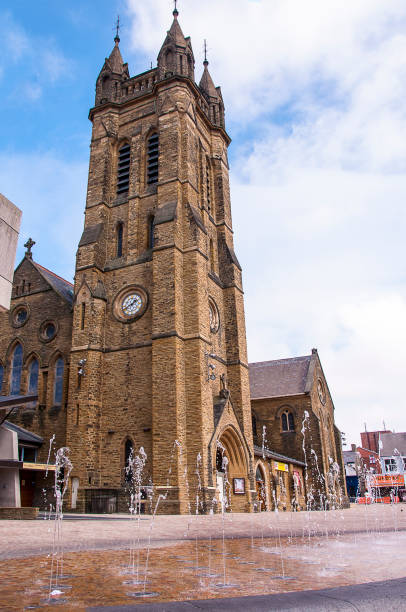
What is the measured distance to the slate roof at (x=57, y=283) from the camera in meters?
27.9

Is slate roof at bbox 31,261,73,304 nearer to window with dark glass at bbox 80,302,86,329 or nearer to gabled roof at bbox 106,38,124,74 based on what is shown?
window with dark glass at bbox 80,302,86,329

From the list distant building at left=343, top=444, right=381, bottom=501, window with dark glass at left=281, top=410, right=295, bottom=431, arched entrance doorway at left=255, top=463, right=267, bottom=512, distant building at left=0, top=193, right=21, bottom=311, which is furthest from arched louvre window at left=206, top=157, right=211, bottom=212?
distant building at left=343, top=444, right=381, bottom=501

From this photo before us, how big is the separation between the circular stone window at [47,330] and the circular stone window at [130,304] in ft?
12.7

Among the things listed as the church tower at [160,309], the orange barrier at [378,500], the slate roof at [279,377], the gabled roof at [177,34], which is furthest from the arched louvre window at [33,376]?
the orange barrier at [378,500]

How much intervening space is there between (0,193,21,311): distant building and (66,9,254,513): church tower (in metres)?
14.5

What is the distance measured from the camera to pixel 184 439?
856 inches

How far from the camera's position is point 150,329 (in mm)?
24531

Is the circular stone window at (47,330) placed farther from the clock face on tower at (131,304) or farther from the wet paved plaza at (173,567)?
the wet paved plaza at (173,567)

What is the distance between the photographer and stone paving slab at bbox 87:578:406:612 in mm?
2850

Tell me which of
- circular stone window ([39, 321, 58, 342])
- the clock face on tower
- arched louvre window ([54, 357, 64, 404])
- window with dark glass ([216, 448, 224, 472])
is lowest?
window with dark glass ([216, 448, 224, 472])

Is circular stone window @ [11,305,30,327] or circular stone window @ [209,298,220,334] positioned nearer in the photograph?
circular stone window @ [209,298,220,334]

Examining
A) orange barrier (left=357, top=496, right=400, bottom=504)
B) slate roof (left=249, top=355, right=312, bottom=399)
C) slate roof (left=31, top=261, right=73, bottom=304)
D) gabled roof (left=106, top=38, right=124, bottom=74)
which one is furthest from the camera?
orange barrier (left=357, top=496, right=400, bottom=504)

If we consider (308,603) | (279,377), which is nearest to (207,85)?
(279,377)

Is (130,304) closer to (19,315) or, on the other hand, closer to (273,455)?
(19,315)
